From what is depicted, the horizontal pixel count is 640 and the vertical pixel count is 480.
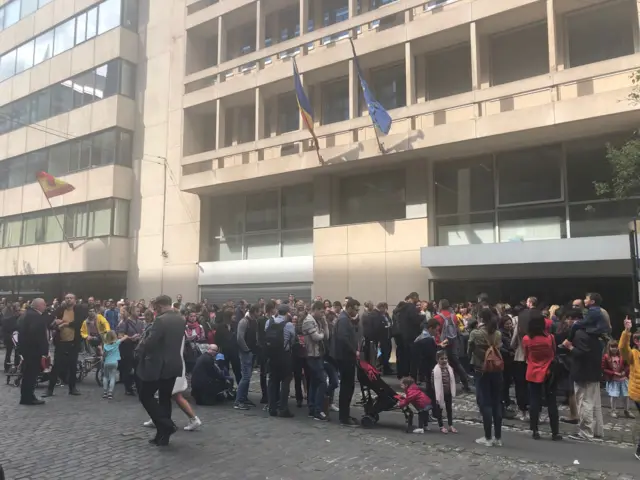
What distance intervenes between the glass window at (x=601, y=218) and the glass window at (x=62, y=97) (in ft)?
81.7

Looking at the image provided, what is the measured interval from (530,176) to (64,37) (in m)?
25.9

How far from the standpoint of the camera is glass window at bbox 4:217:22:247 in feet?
99.7

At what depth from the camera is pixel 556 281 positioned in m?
14.6

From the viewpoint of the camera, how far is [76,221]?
88.4 ft

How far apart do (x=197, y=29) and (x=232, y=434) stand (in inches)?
788

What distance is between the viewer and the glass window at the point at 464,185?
1631 centimetres

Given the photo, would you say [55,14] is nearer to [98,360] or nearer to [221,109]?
[221,109]

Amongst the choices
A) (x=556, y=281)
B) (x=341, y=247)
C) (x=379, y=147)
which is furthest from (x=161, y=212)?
(x=556, y=281)

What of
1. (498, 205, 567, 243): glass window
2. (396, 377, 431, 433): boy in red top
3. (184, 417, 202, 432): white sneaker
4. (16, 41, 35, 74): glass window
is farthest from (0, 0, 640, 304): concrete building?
(184, 417, 202, 432): white sneaker

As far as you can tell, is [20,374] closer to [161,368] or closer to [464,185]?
[161,368]

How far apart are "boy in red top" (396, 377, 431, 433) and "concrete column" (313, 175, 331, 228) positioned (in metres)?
11.5

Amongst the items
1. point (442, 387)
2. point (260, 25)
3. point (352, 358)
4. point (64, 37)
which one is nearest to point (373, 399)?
point (352, 358)

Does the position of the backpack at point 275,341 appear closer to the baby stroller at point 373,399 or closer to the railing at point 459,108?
the baby stroller at point 373,399

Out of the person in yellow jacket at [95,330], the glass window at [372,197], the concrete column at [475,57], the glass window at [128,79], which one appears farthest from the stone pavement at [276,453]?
the glass window at [128,79]
